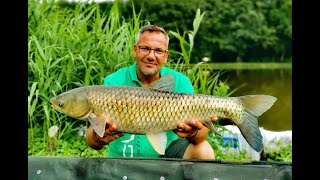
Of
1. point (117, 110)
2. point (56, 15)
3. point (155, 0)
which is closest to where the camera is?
point (117, 110)

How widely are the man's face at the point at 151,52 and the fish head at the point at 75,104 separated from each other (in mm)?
412

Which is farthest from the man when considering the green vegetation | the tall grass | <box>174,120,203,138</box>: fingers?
the tall grass

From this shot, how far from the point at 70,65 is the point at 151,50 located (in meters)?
1.40

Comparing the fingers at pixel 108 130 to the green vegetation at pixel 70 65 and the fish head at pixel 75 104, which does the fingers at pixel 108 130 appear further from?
the green vegetation at pixel 70 65

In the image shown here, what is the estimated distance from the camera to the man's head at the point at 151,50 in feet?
6.92

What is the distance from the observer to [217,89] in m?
3.46

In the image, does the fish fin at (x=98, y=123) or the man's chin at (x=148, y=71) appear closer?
the fish fin at (x=98, y=123)

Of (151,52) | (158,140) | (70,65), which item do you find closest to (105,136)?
(158,140)

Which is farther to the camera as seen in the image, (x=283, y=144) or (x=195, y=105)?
(x=283, y=144)

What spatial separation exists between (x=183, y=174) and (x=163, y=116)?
22 centimetres

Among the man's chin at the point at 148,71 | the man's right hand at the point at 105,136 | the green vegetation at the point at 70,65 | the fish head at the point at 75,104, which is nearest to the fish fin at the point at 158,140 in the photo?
the man's right hand at the point at 105,136

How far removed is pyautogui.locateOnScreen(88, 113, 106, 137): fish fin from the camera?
174 centimetres
